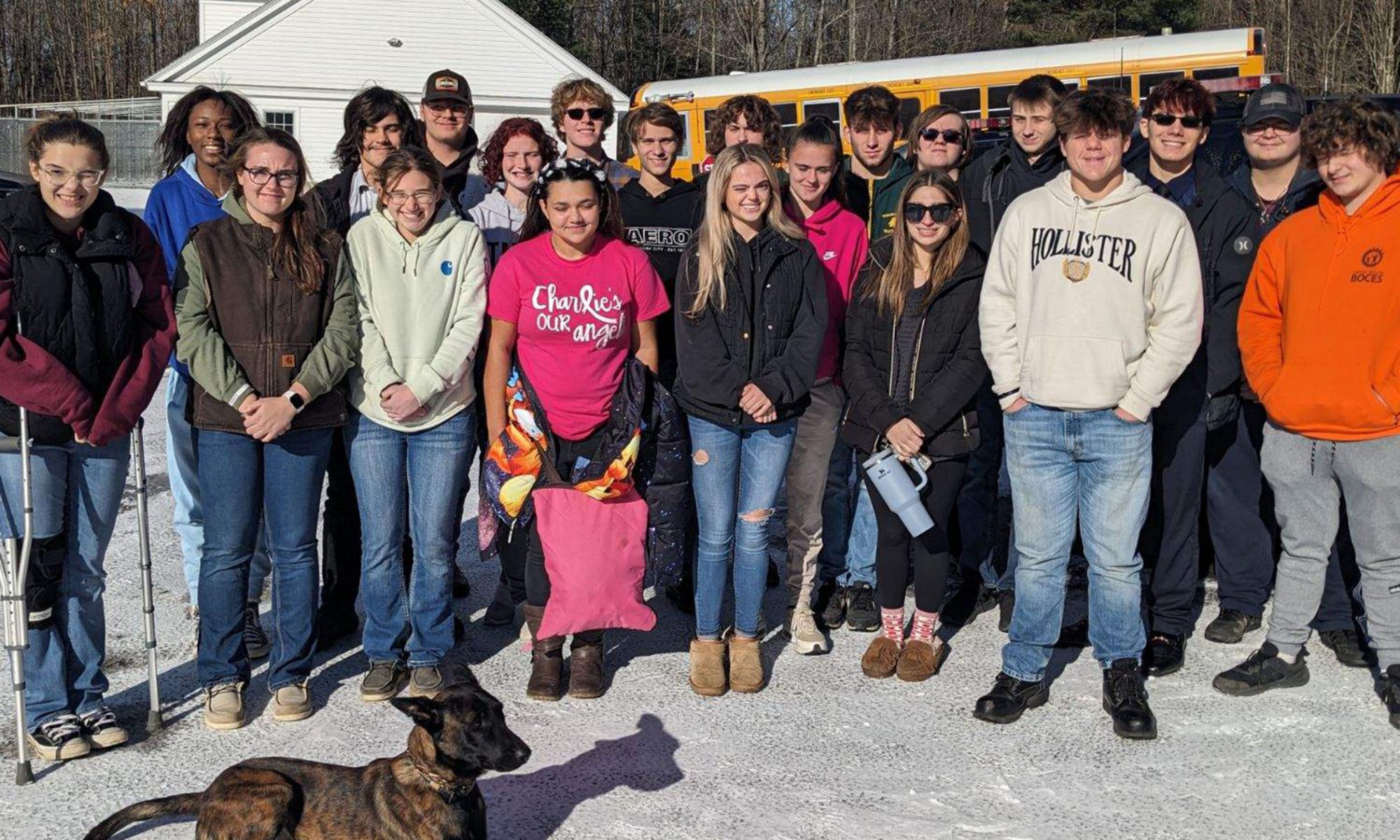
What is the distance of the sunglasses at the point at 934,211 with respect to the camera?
4738mm

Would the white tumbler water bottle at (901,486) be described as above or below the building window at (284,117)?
below

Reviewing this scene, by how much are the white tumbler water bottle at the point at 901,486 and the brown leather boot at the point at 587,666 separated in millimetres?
1219

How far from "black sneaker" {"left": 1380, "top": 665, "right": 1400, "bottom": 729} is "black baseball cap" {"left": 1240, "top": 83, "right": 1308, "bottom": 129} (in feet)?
6.90

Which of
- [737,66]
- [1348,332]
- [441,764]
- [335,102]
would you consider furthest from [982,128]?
[737,66]

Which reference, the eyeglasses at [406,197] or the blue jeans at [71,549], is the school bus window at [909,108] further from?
the blue jeans at [71,549]

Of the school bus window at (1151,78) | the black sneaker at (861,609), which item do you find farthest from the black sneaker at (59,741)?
the school bus window at (1151,78)

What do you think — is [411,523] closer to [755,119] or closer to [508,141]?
[508,141]

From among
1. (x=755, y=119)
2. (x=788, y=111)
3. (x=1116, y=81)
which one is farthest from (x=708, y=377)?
(x=788, y=111)

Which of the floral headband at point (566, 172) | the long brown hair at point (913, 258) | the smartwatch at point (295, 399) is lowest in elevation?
the smartwatch at point (295, 399)

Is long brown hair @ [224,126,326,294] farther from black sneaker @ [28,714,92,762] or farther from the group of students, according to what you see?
black sneaker @ [28,714,92,762]

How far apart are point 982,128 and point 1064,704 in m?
8.97

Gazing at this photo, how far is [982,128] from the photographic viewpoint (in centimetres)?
1262

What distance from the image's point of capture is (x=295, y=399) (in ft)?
14.1

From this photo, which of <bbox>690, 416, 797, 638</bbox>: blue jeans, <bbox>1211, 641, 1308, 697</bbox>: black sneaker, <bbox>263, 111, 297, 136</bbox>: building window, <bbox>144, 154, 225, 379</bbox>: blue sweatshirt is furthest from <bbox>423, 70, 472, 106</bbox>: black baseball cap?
<bbox>263, 111, 297, 136</bbox>: building window
